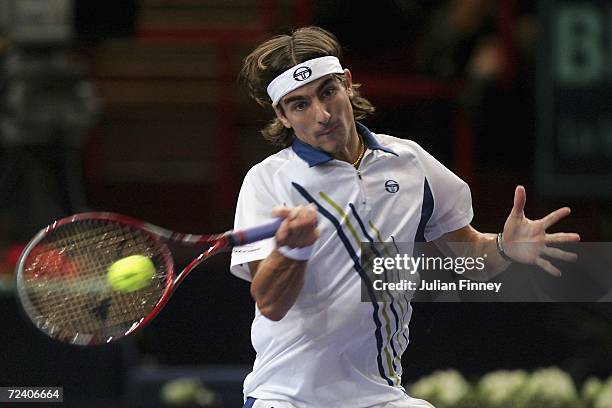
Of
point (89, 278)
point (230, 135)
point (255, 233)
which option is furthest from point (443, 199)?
point (230, 135)

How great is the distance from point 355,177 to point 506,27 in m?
2.70

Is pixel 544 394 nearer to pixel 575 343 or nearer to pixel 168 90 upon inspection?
pixel 575 343

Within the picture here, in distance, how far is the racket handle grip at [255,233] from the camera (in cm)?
353

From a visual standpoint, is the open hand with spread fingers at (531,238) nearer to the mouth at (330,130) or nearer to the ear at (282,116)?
the mouth at (330,130)

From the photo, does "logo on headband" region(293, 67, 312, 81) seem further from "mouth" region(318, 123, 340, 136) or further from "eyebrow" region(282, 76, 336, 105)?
"mouth" region(318, 123, 340, 136)

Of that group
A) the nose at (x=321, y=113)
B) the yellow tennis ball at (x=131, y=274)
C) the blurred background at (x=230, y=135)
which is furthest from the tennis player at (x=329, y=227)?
the blurred background at (x=230, y=135)

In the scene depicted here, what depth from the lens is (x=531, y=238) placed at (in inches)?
153

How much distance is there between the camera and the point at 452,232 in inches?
158

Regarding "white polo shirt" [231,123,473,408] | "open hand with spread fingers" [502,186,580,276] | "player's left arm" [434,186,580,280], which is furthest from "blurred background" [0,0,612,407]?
"white polo shirt" [231,123,473,408]

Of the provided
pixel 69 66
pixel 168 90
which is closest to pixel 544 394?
pixel 69 66

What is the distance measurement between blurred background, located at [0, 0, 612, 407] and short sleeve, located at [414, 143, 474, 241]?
121 centimetres

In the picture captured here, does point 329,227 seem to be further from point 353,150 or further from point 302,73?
point 302,73

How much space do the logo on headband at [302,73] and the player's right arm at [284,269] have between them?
0.41 meters

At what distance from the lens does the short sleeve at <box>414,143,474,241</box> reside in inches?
154
